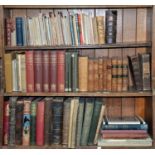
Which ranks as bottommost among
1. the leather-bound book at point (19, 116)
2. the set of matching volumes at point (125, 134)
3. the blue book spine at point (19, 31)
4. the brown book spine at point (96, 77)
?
the set of matching volumes at point (125, 134)

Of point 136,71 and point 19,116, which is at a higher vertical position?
point 136,71

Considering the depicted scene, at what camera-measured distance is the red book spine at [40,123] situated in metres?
1.67

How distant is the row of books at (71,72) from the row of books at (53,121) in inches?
3.7

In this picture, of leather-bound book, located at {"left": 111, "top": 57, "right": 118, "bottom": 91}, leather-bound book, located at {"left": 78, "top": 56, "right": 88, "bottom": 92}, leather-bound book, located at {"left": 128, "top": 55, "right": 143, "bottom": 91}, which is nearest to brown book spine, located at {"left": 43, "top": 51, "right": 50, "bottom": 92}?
leather-bound book, located at {"left": 78, "top": 56, "right": 88, "bottom": 92}

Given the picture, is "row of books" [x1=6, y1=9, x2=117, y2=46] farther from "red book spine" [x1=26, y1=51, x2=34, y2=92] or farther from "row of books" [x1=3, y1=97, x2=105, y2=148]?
"row of books" [x1=3, y1=97, x2=105, y2=148]

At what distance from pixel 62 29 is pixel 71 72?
29cm

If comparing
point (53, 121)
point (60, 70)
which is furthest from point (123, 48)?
point (53, 121)

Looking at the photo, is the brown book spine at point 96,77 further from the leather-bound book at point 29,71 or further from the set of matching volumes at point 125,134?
the leather-bound book at point 29,71

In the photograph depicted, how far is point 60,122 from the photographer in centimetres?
168

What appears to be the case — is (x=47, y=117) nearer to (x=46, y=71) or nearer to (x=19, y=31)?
(x=46, y=71)

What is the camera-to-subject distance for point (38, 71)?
5.50 feet

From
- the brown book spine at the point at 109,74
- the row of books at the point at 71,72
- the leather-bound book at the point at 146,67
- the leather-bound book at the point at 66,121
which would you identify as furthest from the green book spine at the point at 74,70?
the leather-bound book at the point at 146,67
